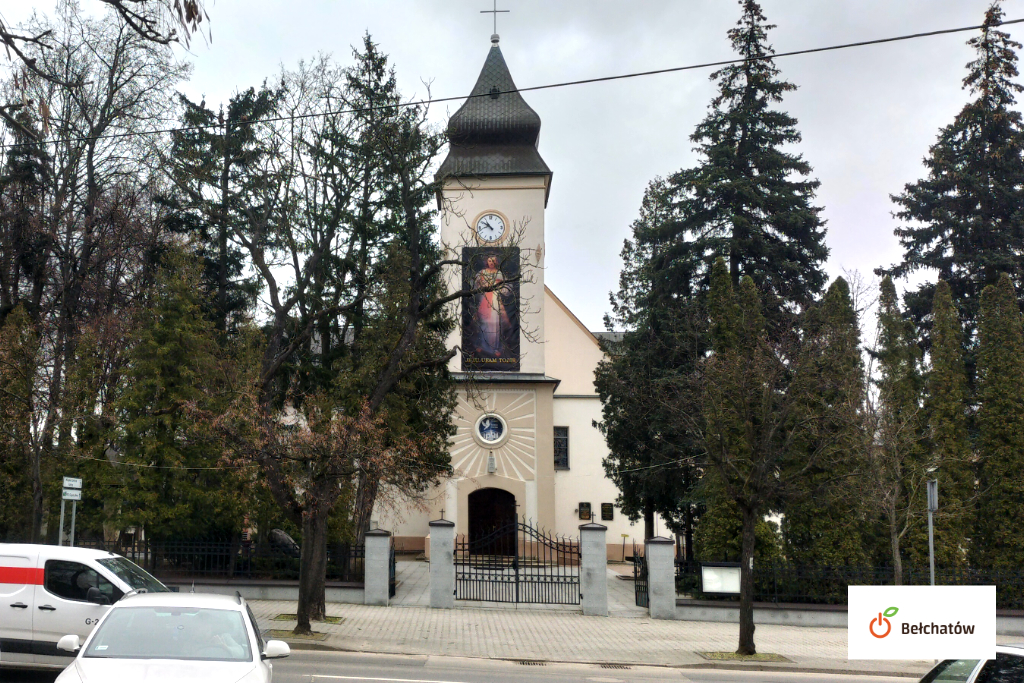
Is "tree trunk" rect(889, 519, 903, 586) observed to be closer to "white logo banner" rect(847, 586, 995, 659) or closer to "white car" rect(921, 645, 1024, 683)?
"white logo banner" rect(847, 586, 995, 659)

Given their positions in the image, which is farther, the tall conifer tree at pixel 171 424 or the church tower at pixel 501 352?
the church tower at pixel 501 352

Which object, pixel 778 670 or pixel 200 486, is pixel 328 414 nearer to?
pixel 200 486

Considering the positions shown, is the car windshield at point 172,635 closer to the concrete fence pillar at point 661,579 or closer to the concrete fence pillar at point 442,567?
the concrete fence pillar at point 442,567

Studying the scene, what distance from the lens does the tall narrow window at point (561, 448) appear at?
A: 42.2 metres

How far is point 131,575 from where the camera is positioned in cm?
1202

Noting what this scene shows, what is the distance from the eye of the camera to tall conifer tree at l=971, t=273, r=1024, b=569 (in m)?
22.1

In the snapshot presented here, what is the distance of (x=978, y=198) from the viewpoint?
31609 millimetres

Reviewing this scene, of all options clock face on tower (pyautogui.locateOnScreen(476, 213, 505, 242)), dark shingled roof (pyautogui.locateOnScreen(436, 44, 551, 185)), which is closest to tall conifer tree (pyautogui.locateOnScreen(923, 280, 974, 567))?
dark shingled roof (pyautogui.locateOnScreen(436, 44, 551, 185))

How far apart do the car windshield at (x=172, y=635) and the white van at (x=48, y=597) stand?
13.0 ft

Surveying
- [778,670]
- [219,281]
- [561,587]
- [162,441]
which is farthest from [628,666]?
[219,281]

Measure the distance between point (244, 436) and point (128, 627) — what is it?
10.6m

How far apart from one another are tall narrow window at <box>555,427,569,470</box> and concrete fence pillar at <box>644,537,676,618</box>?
2080 cm

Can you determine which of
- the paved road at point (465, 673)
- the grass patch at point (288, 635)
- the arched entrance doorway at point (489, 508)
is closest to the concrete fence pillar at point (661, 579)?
the paved road at point (465, 673)

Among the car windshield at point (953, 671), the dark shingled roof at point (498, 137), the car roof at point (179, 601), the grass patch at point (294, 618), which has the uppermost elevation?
the dark shingled roof at point (498, 137)
